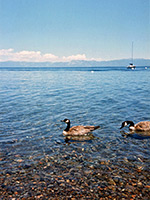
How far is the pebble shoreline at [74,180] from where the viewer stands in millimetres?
7416

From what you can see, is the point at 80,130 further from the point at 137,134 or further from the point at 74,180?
the point at 74,180

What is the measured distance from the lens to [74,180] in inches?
329

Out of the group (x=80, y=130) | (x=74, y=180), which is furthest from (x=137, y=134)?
(x=74, y=180)

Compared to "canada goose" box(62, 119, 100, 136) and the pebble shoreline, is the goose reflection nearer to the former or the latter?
"canada goose" box(62, 119, 100, 136)

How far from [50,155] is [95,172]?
2964mm

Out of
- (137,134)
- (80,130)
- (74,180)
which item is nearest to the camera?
(74,180)

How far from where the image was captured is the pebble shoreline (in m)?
7.42

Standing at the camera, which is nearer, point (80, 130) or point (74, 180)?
point (74, 180)

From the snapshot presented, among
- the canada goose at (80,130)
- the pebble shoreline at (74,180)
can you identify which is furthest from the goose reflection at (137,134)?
the pebble shoreline at (74,180)

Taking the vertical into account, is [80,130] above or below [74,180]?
above

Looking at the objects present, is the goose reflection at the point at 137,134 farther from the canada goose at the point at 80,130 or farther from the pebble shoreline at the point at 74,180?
the pebble shoreline at the point at 74,180

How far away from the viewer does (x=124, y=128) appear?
608 inches

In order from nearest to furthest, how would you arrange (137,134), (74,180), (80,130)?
(74,180) < (80,130) < (137,134)

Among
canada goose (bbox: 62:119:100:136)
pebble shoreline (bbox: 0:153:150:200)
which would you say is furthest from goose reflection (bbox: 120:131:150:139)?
pebble shoreline (bbox: 0:153:150:200)
